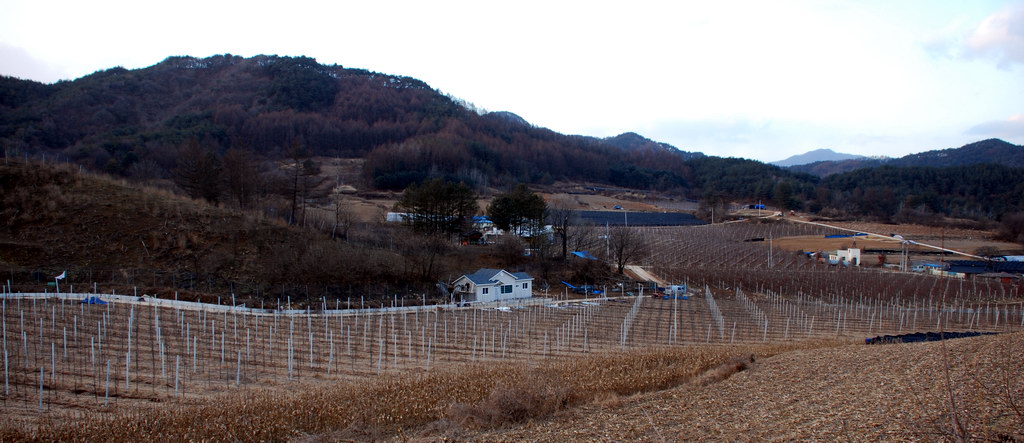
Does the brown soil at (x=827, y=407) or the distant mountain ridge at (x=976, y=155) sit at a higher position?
the distant mountain ridge at (x=976, y=155)

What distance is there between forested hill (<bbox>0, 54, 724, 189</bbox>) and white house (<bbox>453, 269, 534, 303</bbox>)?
104 feet

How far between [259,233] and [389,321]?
34.2ft

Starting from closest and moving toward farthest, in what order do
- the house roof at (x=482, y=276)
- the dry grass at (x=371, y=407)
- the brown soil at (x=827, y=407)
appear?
the brown soil at (x=827, y=407), the dry grass at (x=371, y=407), the house roof at (x=482, y=276)

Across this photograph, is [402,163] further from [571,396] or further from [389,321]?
[571,396]

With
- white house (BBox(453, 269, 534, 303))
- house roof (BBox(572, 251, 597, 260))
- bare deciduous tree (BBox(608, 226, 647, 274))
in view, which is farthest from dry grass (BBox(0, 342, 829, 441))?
bare deciduous tree (BBox(608, 226, 647, 274))

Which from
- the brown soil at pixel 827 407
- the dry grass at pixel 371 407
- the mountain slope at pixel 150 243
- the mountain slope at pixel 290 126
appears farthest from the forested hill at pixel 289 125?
the brown soil at pixel 827 407

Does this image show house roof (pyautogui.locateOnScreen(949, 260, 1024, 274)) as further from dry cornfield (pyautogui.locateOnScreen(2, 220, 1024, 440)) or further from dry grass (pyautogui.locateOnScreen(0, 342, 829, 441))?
dry grass (pyautogui.locateOnScreen(0, 342, 829, 441))

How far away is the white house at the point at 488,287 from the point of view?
25359 millimetres

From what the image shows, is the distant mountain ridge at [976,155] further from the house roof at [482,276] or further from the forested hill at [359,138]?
the house roof at [482,276]

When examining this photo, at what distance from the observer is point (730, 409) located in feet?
27.8

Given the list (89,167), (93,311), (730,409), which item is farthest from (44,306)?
(89,167)

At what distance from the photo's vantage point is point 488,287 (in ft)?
83.8

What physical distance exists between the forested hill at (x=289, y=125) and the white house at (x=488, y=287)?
104ft

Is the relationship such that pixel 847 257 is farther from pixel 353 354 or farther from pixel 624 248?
pixel 353 354
